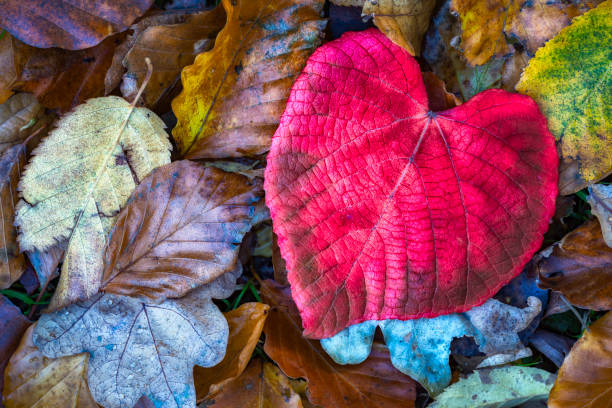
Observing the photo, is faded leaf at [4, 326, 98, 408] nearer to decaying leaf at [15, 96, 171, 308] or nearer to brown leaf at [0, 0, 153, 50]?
decaying leaf at [15, 96, 171, 308]

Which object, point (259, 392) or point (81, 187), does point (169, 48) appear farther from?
point (259, 392)

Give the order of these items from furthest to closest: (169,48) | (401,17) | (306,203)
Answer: (169,48)
(401,17)
(306,203)

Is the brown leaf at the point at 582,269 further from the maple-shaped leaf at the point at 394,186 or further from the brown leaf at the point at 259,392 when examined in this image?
the brown leaf at the point at 259,392

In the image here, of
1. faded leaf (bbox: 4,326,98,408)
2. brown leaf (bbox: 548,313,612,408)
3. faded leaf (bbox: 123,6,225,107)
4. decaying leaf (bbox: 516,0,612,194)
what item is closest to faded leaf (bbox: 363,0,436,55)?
decaying leaf (bbox: 516,0,612,194)

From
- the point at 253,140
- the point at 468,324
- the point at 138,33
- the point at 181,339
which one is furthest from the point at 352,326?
the point at 138,33

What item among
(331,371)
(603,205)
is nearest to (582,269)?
(603,205)

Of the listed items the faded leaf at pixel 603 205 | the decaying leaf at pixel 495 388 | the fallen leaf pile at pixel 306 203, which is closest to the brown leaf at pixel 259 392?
the fallen leaf pile at pixel 306 203
